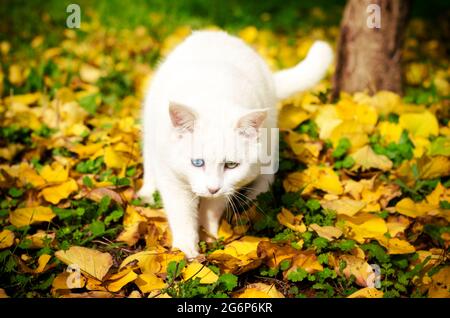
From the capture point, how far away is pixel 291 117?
11.3ft

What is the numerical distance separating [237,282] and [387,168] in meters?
1.38

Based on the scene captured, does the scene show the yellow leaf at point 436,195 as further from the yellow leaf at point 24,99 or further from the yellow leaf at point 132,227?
the yellow leaf at point 24,99

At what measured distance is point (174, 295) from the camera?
83.7 inches

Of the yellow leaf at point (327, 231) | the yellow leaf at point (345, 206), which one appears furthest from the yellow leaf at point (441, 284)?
the yellow leaf at point (345, 206)

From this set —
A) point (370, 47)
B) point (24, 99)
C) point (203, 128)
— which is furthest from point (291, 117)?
point (24, 99)

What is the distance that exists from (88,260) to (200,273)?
0.57 m

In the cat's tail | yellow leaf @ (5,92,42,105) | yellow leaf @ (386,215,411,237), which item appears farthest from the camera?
yellow leaf @ (5,92,42,105)

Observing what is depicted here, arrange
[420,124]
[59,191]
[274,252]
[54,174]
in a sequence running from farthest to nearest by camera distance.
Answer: [420,124] → [54,174] → [59,191] → [274,252]

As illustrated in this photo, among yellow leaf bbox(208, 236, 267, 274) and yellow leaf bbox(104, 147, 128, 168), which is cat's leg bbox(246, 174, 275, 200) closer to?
yellow leaf bbox(208, 236, 267, 274)

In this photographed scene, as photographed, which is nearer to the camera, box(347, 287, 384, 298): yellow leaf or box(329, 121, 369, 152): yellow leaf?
box(347, 287, 384, 298): yellow leaf

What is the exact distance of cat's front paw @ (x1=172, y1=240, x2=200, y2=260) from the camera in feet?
8.10

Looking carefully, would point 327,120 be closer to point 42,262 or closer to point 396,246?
point 396,246

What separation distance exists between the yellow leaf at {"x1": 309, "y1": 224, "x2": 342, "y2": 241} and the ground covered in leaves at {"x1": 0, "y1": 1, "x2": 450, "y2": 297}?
1cm

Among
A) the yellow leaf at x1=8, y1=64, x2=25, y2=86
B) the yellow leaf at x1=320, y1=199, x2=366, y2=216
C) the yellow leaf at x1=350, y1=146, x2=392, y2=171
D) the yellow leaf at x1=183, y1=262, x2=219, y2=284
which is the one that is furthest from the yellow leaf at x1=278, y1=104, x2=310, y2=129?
the yellow leaf at x1=8, y1=64, x2=25, y2=86
